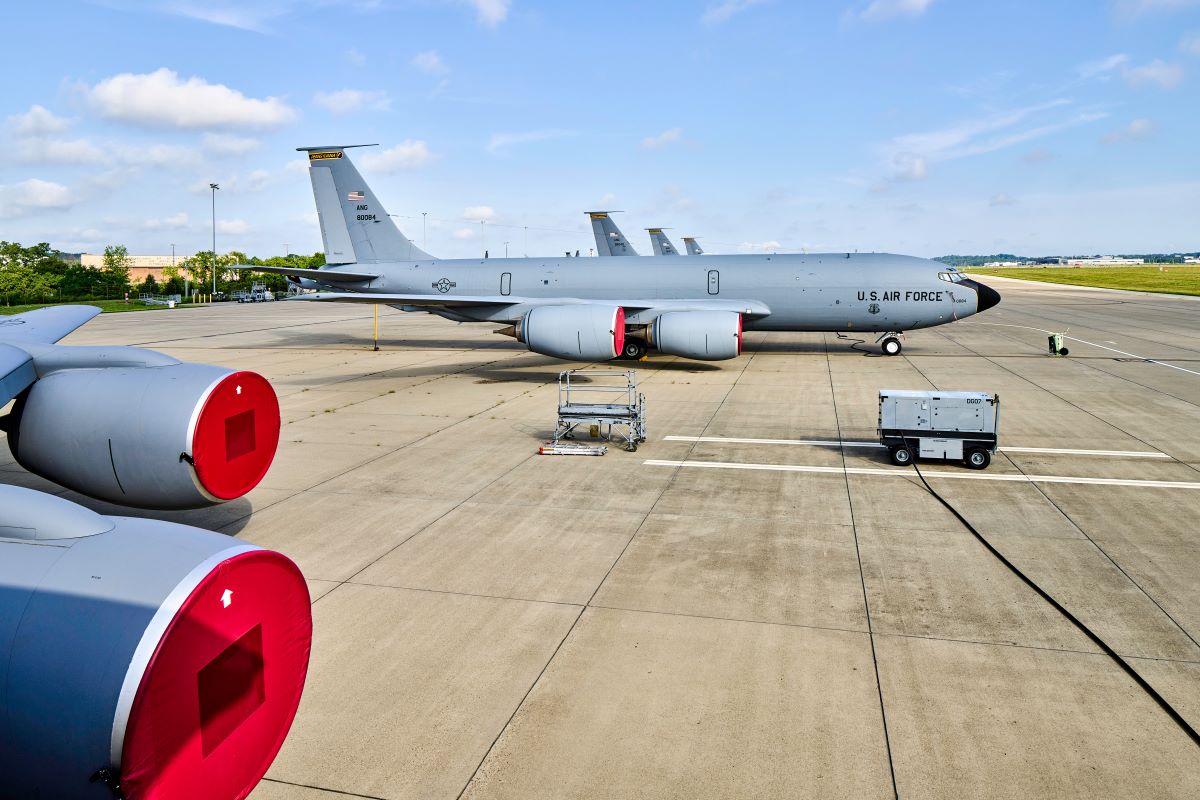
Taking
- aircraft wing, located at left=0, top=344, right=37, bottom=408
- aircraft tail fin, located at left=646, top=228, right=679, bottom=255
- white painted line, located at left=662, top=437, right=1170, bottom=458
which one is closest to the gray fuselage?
white painted line, located at left=662, top=437, right=1170, bottom=458

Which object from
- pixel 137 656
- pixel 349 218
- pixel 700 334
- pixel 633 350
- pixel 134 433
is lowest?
pixel 633 350

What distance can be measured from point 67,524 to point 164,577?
666 millimetres

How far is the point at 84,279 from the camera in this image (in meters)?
85.2

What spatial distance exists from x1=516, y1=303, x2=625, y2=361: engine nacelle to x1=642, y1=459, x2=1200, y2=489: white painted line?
27.9ft

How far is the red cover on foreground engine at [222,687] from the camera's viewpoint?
2787 mm

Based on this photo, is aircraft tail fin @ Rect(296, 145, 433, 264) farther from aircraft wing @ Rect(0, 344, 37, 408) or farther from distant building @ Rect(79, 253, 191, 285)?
distant building @ Rect(79, 253, 191, 285)

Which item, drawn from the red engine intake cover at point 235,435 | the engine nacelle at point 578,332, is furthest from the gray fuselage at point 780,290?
the red engine intake cover at point 235,435

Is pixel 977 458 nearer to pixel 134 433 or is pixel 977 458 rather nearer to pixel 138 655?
pixel 134 433

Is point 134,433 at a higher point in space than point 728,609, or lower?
higher

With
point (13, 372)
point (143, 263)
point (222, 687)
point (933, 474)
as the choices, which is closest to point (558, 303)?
point (933, 474)

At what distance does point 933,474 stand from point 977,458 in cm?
97

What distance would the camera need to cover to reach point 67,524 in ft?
10.8

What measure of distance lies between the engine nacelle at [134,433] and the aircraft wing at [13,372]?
0.13 metres

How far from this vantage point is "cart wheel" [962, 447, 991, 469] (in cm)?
1287
